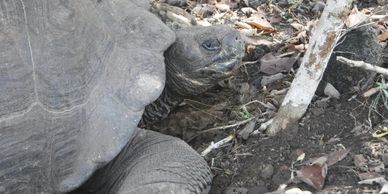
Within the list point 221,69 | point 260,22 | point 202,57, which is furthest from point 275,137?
point 260,22

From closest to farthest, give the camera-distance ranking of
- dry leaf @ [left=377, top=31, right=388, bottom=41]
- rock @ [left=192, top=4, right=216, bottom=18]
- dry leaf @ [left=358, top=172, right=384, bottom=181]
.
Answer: dry leaf @ [left=358, top=172, right=384, bottom=181] < dry leaf @ [left=377, top=31, right=388, bottom=41] < rock @ [left=192, top=4, right=216, bottom=18]

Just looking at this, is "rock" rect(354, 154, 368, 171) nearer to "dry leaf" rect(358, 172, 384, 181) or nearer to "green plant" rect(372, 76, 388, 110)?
"dry leaf" rect(358, 172, 384, 181)

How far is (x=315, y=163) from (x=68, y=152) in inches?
57.3

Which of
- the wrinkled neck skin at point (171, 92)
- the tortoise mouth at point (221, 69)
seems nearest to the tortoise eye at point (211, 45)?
the tortoise mouth at point (221, 69)

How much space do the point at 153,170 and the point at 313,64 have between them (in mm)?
1201

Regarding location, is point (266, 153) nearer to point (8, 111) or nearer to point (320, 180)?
point (320, 180)

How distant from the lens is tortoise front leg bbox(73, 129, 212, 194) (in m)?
3.68

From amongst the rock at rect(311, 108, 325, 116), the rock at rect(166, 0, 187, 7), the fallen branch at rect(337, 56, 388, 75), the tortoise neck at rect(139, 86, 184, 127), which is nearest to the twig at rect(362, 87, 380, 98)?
the fallen branch at rect(337, 56, 388, 75)

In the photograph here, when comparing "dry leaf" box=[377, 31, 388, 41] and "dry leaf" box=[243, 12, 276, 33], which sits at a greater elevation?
"dry leaf" box=[377, 31, 388, 41]

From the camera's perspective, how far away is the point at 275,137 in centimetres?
409

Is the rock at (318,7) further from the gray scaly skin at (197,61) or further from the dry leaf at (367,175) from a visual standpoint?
the dry leaf at (367,175)

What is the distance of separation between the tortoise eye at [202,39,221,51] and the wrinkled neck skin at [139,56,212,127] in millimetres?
260

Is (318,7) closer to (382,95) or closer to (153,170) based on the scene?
(382,95)

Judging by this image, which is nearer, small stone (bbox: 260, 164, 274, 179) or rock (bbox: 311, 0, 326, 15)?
small stone (bbox: 260, 164, 274, 179)
